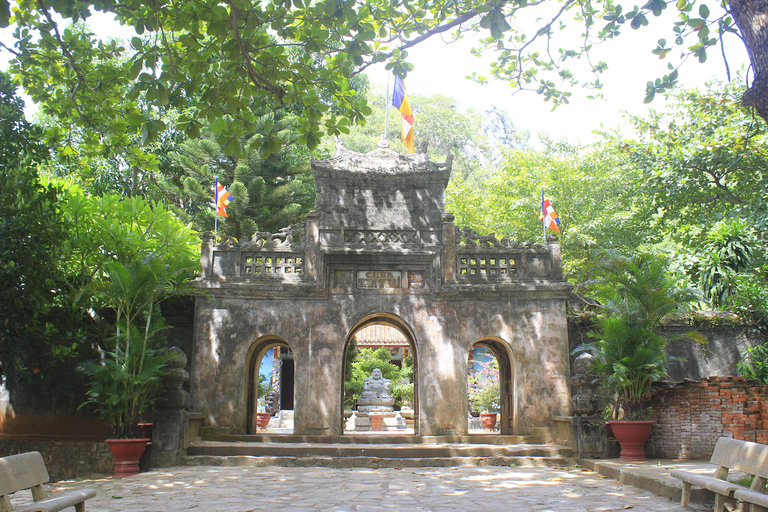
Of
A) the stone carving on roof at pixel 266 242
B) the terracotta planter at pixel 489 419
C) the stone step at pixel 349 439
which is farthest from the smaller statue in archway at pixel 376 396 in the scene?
the stone carving on roof at pixel 266 242

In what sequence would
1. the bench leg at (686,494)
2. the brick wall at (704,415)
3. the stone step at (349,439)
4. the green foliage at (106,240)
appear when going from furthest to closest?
1. the stone step at (349,439)
2. the green foliage at (106,240)
3. the brick wall at (704,415)
4. the bench leg at (686,494)

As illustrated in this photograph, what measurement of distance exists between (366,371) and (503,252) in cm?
1140

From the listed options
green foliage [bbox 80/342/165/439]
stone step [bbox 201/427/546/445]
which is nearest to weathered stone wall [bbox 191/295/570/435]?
stone step [bbox 201/427/546/445]

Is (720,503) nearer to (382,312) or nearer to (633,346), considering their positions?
(633,346)

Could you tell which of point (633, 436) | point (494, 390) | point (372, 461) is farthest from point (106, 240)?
point (494, 390)

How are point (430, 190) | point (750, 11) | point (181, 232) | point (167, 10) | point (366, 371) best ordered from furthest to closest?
1. point (366, 371)
2. point (430, 190)
3. point (181, 232)
4. point (167, 10)
5. point (750, 11)

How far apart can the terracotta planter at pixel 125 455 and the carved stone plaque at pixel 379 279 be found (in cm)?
478

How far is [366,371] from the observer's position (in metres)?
21.4

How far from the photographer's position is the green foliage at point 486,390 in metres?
16.9

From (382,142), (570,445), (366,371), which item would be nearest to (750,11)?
(570,445)

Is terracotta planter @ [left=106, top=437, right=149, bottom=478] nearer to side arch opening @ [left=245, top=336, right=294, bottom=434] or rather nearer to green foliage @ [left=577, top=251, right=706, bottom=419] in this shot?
side arch opening @ [left=245, top=336, right=294, bottom=434]

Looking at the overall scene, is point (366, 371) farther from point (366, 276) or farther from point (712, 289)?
point (712, 289)

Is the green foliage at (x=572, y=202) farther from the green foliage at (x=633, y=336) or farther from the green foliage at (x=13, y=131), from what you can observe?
the green foliage at (x=13, y=131)

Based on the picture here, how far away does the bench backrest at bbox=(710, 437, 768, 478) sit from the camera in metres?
4.29
